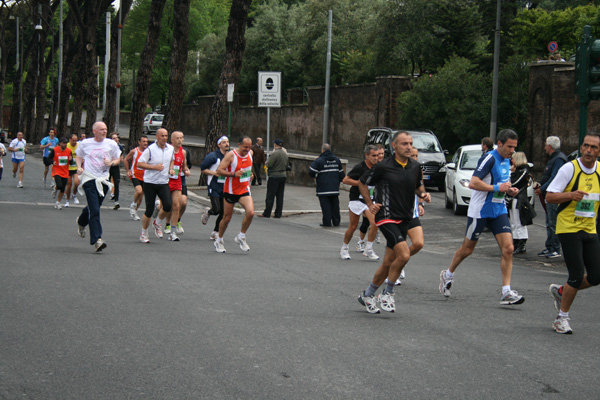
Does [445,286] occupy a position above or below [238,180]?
below

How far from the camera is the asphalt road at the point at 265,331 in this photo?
5.97 meters

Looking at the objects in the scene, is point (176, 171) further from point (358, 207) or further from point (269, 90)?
point (269, 90)

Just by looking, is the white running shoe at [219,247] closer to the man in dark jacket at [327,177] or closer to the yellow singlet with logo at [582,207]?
the man in dark jacket at [327,177]

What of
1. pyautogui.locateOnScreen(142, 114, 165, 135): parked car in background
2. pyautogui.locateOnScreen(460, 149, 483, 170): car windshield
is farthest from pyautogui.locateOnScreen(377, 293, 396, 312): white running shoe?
pyautogui.locateOnScreen(142, 114, 165, 135): parked car in background

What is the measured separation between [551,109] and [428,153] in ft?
15.2

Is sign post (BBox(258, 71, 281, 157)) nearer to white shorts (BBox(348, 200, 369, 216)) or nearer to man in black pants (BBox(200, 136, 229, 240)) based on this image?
man in black pants (BBox(200, 136, 229, 240))

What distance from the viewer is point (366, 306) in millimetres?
8711

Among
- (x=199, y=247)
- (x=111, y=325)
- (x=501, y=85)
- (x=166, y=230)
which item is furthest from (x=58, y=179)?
(x=501, y=85)

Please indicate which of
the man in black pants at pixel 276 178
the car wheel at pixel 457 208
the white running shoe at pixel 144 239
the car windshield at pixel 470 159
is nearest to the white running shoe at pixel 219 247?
the white running shoe at pixel 144 239

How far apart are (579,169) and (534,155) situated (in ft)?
78.1

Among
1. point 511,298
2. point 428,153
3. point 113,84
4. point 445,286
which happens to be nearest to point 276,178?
point 428,153

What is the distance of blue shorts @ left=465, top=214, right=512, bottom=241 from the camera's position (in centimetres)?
959

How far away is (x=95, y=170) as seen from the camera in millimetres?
13047

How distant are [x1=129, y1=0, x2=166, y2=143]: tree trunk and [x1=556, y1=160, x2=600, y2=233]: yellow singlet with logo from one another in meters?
26.6
